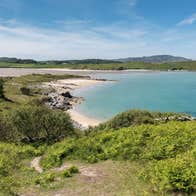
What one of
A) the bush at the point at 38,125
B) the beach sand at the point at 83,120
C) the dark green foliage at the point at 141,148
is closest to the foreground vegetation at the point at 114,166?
the dark green foliage at the point at 141,148

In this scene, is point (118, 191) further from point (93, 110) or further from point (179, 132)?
point (93, 110)

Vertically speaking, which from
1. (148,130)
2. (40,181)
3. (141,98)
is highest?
(148,130)

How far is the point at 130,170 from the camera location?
56.7 feet

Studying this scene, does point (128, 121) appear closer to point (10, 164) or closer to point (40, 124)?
point (40, 124)

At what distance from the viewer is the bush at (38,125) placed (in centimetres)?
3394

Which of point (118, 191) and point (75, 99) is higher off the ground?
point (118, 191)

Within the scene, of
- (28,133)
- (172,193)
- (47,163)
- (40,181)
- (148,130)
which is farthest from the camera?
(28,133)

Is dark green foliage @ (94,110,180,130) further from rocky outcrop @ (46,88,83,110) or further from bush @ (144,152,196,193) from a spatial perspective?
rocky outcrop @ (46,88,83,110)

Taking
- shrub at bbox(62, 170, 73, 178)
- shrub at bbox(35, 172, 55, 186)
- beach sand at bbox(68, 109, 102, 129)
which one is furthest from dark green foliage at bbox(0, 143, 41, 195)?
beach sand at bbox(68, 109, 102, 129)

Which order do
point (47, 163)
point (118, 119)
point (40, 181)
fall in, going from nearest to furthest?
point (40, 181) → point (47, 163) → point (118, 119)

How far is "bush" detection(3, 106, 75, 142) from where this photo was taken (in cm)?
3394

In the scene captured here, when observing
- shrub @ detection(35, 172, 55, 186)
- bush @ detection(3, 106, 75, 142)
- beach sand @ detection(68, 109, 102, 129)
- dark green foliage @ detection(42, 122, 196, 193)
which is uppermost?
dark green foliage @ detection(42, 122, 196, 193)

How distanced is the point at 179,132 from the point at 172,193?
7.56 meters

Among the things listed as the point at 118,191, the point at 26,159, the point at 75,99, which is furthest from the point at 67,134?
the point at 75,99
